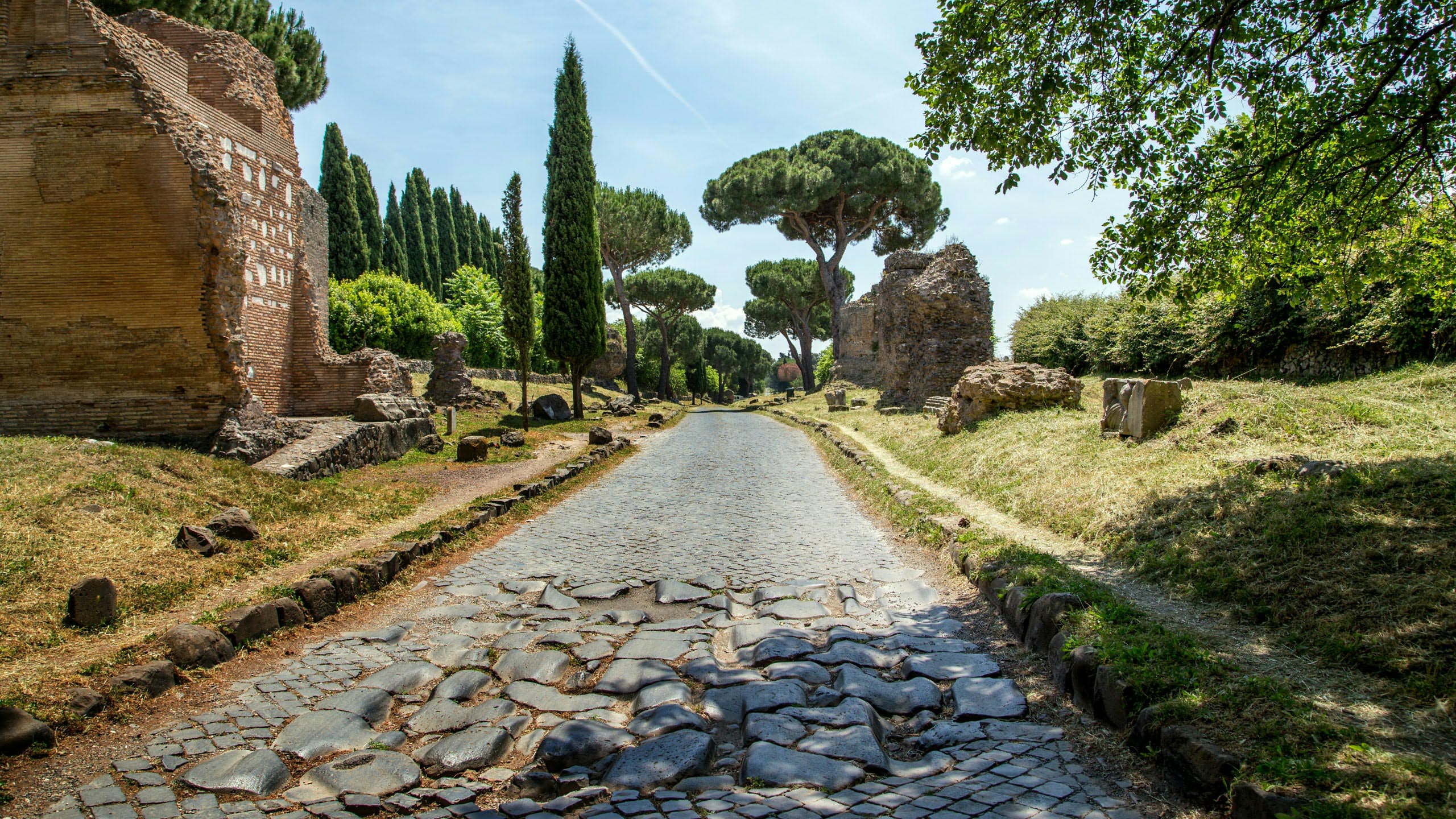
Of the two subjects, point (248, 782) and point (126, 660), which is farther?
point (126, 660)

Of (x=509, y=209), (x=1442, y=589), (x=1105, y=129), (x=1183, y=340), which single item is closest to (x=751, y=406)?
(x=509, y=209)

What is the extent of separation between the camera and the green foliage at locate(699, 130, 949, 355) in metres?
36.8

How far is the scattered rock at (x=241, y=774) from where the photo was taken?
3160mm

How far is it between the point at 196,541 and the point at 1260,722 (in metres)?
7.40

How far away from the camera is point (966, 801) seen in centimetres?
304

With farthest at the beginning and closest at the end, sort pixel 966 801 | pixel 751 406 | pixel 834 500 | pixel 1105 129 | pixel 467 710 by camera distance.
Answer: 1. pixel 751 406
2. pixel 834 500
3. pixel 1105 129
4. pixel 467 710
5. pixel 966 801

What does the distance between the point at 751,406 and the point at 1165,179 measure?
34.4 m

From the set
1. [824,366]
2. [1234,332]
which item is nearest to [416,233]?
[824,366]

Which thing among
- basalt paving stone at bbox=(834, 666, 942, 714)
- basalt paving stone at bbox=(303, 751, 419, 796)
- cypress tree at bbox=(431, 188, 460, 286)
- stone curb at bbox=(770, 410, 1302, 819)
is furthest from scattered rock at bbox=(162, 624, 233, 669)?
cypress tree at bbox=(431, 188, 460, 286)

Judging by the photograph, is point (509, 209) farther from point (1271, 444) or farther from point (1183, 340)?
point (1271, 444)

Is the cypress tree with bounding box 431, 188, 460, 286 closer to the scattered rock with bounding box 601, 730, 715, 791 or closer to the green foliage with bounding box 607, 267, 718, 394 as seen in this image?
the green foliage with bounding box 607, 267, 718, 394

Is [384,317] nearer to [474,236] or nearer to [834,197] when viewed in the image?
[834,197]

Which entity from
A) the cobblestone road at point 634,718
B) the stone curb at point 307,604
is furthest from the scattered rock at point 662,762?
the stone curb at point 307,604

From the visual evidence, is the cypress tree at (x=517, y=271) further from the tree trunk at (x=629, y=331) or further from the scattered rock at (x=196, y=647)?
the tree trunk at (x=629, y=331)
